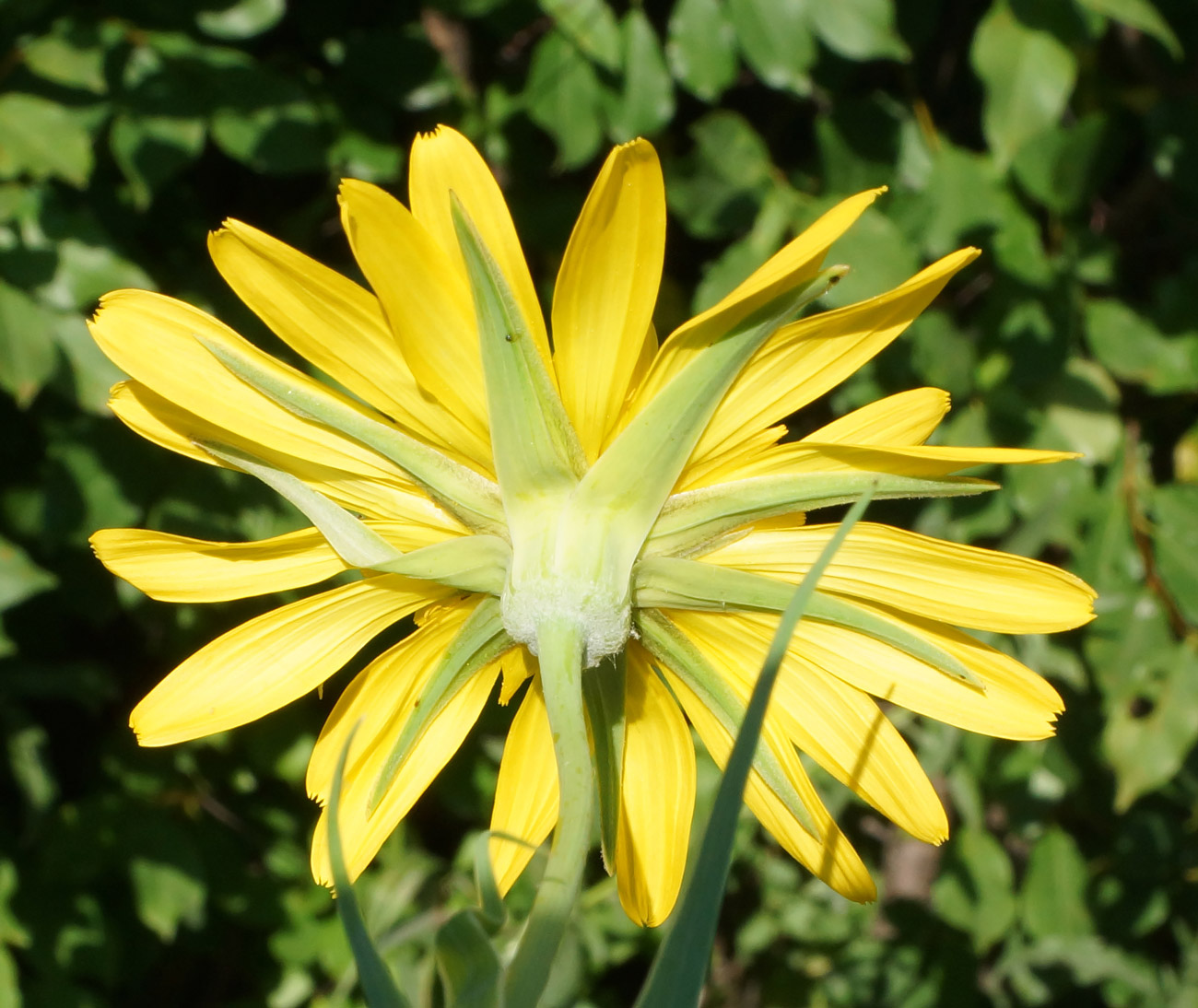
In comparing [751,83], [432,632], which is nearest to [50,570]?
[432,632]

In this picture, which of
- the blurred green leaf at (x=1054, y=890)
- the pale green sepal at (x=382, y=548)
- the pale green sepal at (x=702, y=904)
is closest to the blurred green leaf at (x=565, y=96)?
the pale green sepal at (x=382, y=548)

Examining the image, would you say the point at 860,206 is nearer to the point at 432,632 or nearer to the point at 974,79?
the point at 432,632

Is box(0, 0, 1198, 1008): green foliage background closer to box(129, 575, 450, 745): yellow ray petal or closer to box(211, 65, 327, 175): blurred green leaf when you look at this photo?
box(211, 65, 327, 175): blurred green leaf

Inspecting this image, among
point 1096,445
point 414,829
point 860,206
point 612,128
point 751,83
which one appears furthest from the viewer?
point 414,829

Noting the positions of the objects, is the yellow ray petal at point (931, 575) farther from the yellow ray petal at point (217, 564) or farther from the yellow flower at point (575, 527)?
the yellow ray petal at point (217, 564)

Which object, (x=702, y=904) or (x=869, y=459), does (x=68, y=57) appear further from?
(x=702, y=904)

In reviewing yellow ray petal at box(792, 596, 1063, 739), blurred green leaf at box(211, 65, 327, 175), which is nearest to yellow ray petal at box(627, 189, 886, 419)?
yellow ray petal at box(792, 596, 1063, 739)
